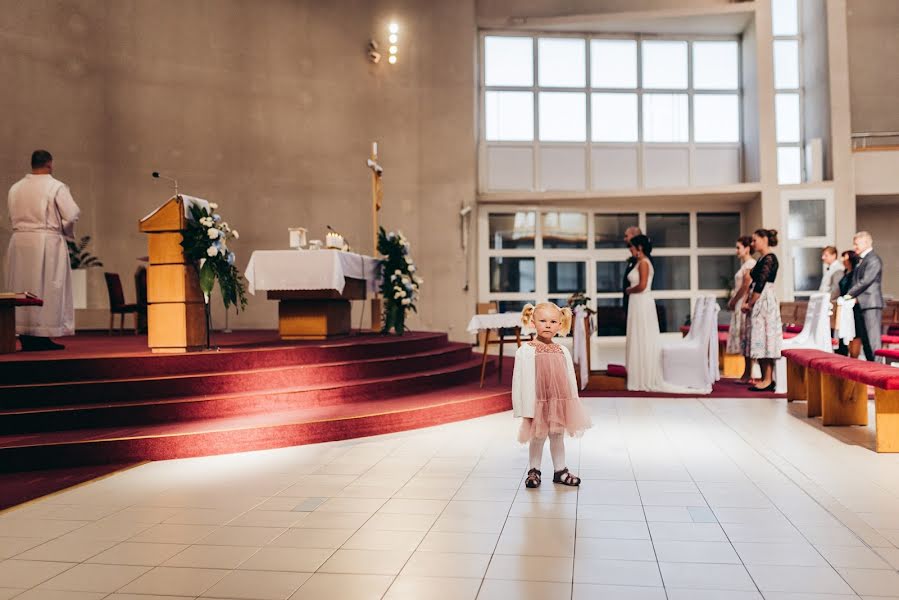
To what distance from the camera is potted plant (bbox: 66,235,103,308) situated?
902 cm

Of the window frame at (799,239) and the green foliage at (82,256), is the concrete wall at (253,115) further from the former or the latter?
the window frame at (799,239)

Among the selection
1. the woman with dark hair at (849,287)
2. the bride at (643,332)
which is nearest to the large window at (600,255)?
the woman with dark hair at (849,287)

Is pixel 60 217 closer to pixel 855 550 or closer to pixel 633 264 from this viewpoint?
pixel 633 264

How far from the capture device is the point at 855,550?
2.93 m

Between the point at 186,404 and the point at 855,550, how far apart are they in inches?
164

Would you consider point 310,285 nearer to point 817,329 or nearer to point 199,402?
point 199,402

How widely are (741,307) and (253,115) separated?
775 centimetres

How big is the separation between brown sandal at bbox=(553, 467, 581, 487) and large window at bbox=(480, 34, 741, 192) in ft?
32.9

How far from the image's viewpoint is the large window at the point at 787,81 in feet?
45.0

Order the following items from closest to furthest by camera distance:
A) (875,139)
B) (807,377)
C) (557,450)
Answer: (557,450) < (807,377) < (875,139)

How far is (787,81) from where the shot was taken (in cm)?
1392

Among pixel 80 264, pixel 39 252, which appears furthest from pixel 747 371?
pixel 80 264

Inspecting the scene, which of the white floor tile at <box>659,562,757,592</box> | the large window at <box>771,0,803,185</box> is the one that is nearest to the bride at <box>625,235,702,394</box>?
the white floor tile at <box>659,562,757,592</box>

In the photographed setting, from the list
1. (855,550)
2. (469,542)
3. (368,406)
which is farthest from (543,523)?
(368,406)
